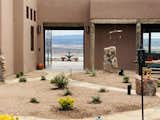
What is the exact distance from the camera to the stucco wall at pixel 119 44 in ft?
116

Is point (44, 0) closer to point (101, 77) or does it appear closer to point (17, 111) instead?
point (101, 77)

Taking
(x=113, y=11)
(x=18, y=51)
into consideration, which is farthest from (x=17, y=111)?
(x=113, y=11)

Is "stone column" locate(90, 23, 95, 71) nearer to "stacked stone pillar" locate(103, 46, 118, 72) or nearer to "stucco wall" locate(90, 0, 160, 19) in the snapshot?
"stucco wall" locate(90, 0, 160, 19)

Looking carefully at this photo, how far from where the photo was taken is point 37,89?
822 inches

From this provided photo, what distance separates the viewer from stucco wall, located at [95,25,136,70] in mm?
35469

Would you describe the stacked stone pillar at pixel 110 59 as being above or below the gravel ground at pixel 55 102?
above

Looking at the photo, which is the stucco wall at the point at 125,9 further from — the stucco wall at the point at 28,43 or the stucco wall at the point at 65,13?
the stucco wall at the point at 28,43

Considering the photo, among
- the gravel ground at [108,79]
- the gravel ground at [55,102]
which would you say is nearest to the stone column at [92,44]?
the gravel ground at [108,79]

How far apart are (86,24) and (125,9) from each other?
135 inches

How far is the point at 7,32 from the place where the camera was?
91.6ft

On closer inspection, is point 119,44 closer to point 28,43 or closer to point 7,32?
point 28,43

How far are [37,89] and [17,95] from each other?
8.01 feet

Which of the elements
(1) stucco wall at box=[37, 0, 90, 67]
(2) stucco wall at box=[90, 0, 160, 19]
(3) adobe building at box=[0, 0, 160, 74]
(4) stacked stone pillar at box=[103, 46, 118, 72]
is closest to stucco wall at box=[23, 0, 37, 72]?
(3) adobe building at box=[0, 0, 160, 74]

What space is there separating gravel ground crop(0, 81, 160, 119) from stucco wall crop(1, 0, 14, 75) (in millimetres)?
5408
